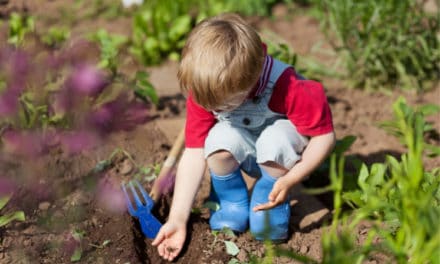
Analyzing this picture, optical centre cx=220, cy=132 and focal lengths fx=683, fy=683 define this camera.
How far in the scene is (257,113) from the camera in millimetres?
2141

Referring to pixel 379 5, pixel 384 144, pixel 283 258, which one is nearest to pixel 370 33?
pixel 379 5

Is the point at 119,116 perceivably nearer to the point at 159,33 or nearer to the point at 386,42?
the point at 159,33

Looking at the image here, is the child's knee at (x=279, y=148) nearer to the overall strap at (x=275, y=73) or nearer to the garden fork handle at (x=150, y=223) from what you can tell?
the overall strap at (x=275, y=73)

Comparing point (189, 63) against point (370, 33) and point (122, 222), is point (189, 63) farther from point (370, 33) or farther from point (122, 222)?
point (370, 33)

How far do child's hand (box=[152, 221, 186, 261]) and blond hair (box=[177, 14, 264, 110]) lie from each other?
47 cm

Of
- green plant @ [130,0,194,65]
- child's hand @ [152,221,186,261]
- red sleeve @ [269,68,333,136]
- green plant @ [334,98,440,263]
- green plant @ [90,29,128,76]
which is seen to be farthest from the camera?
green plant @ [130,0,194,65]

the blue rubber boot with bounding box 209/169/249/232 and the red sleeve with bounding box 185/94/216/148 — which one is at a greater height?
the red sleeve with bounding box 185/94/216/148

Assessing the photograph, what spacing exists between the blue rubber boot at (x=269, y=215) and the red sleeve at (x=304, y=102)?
0.21 meters

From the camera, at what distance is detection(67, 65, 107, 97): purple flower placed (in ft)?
9.00

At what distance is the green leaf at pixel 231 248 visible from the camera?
83.4 inches

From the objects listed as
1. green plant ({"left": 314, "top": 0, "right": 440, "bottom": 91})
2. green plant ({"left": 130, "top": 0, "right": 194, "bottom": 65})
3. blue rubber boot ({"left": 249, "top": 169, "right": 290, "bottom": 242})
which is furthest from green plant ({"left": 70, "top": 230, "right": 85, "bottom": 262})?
green plant ({"left": 314, "top": 0, "right": 440, "bottom": 91})

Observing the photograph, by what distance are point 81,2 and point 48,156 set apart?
1.47 metres

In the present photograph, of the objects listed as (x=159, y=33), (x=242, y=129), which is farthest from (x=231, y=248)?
(x=159, y=33)

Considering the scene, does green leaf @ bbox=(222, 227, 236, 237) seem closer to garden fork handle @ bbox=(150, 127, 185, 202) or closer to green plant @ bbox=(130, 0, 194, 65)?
garden fork handle @ bbox=(150, 127, 185, 202)
